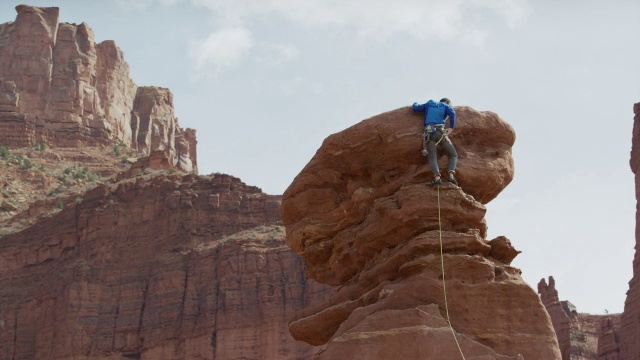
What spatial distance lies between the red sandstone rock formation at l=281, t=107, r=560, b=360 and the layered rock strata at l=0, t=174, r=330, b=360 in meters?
42.9

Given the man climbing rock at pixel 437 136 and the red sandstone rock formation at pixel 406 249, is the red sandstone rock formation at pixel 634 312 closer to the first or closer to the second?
the red sandstone rock formation at pixel 406 249

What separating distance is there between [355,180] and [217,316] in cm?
4780

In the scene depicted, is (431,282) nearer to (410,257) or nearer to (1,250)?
(410,257)

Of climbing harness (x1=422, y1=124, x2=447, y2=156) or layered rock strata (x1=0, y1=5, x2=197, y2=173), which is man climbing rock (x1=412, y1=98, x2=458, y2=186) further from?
layered rock strata (x1=0, y1=5, x2=197, y2=173)

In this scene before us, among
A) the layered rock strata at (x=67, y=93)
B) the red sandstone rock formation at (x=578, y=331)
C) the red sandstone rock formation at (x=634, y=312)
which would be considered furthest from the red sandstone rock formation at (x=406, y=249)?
the layered rock strata at (x=67, y=93)

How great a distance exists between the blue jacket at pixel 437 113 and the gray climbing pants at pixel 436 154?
0.68 feet

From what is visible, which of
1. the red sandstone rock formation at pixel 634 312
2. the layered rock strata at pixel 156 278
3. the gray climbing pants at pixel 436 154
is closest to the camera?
the gray climbing pants at pixel 436 154

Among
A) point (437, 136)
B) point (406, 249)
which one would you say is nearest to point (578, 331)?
point (437, 136)

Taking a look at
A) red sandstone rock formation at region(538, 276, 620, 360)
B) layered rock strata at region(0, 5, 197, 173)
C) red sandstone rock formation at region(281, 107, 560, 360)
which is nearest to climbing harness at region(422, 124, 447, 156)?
red sandstone rock formation at region(281, 107, 560, 360)

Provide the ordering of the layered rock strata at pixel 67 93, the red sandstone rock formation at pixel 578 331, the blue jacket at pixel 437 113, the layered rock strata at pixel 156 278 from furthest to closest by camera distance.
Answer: the layered rock strata at pixel 67 93 < the layered rock strata at pixel 156 278 < the red sandstone rock formation at pixel 578 331 < the blue jacket at pixel 437 113

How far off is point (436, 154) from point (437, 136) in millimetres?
260

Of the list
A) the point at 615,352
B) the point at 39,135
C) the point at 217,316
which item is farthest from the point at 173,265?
the point at 39,135

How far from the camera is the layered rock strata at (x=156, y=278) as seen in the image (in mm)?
66688

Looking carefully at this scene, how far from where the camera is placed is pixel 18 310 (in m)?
71.5
